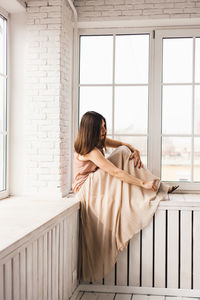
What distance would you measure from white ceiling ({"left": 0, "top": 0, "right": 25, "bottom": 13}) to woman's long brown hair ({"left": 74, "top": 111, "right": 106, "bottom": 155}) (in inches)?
47.5

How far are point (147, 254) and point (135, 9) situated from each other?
2.37 meters

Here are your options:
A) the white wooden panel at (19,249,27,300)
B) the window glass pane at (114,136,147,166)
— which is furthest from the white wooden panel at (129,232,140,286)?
the white wooden panel at (19,249,27,300)

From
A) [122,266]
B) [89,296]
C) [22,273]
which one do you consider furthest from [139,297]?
[22,273]

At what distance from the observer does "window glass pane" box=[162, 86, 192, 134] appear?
3988 mm

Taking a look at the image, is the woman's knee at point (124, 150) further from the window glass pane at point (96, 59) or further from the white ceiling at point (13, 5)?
the white ceiling at point (13, 5)

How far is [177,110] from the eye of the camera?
13.1ft

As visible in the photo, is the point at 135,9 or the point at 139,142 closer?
the point at 135,9

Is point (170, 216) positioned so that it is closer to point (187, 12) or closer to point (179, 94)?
point (179, 94)

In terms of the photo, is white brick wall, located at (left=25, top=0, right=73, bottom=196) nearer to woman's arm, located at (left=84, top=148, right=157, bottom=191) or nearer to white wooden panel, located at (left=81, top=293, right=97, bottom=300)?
woman's arm, located at (left=84, top=148, right=157, bottom=191)

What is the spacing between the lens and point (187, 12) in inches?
150

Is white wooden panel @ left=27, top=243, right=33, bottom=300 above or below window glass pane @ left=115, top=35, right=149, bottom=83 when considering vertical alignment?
below

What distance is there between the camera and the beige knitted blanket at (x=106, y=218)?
10.6 feet

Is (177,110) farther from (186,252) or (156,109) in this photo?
(186,252)

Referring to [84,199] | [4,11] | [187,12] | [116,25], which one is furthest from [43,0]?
[84,199]
